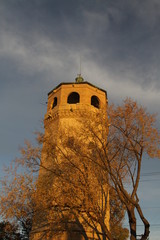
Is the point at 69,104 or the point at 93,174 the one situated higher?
the point at 69,104

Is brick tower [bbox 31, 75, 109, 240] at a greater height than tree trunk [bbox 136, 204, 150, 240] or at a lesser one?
greater

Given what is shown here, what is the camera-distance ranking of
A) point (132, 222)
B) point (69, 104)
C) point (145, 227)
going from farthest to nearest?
point (69, 104) < point (132, 222) < point (145, 227)

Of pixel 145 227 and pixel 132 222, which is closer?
pixel 145 227

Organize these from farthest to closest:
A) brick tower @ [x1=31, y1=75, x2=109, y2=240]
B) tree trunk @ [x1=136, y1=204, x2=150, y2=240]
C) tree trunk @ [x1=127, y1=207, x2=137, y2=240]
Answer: brick tower @ [x1=31, y1=75, x2=109, y2=240]
tree trunk @ [x1=127, y1=207, x2=137, y2=240]
tree trunk @ [x1=136, y1=204, x2=150, y2=240]

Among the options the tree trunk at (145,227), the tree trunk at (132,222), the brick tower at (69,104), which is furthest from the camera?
the brick tower at (69,104)

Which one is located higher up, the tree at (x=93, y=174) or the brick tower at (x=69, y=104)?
the brick tower at (x=69, y=104)

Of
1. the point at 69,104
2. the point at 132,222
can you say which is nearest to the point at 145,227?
the point at 132,222

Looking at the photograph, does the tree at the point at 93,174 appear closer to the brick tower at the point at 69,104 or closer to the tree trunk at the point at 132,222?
the tree trunk at the point at 132,222

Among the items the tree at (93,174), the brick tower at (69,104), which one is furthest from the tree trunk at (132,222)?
the brick tower at (69,104)

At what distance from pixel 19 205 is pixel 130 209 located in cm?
644

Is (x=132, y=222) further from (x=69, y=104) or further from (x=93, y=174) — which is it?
(x=69, y=104)

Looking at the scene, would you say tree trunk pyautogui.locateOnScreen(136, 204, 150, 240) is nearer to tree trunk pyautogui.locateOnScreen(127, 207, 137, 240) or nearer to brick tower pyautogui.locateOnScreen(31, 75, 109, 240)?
tree trunk pyautogui.locateOnScreen(127, 207, 137, 240)

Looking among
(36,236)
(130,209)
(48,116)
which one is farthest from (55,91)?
(130,209)

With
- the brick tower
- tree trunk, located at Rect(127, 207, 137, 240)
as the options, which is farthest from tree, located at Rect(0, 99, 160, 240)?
the brick tower
